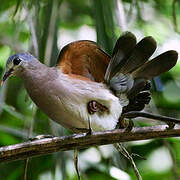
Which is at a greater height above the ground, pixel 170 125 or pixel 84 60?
pixel 84 60

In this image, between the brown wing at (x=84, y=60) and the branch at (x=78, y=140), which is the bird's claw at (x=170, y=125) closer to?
the branch at (x=78, y=140)

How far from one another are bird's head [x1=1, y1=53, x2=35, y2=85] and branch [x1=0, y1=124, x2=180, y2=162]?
636mm

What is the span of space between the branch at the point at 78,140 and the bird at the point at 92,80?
0.42 metres

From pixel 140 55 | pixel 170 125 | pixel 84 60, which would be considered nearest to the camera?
pixel 170 125

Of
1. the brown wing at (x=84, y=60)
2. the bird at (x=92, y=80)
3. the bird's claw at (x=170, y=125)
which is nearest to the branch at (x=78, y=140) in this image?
the bird's claw at (x=170, y=125)

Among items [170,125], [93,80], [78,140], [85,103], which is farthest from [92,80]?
[170,125]

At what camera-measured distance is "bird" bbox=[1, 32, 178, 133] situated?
176 centimetres

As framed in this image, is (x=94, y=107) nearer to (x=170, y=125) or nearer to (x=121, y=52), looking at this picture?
(x=121, y=52)

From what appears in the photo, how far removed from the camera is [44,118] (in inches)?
96.6

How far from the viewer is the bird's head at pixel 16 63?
1.84m

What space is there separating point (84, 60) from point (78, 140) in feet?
2.49

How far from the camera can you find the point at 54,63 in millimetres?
2041

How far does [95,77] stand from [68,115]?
32 cm

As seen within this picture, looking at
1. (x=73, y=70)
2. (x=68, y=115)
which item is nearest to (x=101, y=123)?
(x=68, y=115)
